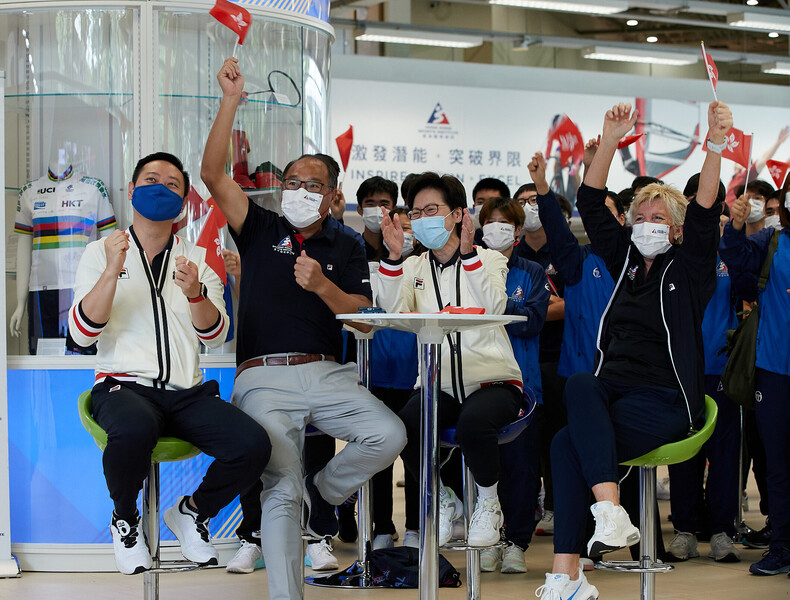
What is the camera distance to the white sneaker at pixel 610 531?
115 inches

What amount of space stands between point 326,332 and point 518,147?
7.11 metres

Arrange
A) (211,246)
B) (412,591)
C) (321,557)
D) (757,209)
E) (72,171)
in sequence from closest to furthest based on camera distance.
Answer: (211,246) → (412,591) → (321,557) → (72,171) → (757,209)

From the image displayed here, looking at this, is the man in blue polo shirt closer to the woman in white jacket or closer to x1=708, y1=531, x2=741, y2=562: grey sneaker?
the woman in white jacket

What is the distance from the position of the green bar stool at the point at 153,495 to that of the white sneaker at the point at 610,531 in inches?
45.7

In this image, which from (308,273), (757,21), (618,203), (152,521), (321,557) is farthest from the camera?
(757,21)

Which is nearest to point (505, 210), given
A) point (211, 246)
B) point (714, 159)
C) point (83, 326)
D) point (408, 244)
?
point (408, 244)

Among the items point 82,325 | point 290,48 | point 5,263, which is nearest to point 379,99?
point 290,48

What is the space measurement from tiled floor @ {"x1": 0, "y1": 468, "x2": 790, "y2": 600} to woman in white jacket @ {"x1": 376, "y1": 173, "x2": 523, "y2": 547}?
0.51 m

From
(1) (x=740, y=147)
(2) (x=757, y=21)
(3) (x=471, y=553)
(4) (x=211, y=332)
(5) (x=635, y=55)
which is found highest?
(2) (x=757, y=21)

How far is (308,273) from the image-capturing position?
10.3ft

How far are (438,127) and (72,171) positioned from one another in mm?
6001

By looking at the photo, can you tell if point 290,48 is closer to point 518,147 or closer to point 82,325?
point 82,325

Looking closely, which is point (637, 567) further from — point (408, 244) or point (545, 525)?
point (545, 525)

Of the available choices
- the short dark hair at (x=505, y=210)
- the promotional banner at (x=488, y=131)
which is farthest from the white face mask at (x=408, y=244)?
the promotional banner at (x=488, y=131)
